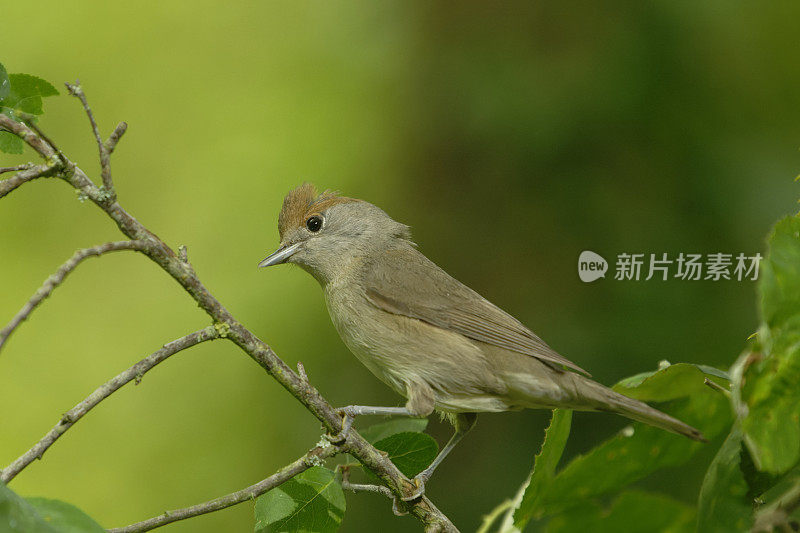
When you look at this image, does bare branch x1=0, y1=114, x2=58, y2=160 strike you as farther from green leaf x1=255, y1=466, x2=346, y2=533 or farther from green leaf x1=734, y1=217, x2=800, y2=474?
green leaf x1=734, y1=217, x2=800, y2=474

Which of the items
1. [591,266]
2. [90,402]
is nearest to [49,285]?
[90,402]

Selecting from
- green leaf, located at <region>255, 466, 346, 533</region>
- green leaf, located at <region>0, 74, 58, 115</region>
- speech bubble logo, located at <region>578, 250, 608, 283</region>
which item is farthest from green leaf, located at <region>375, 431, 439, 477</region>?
speech bubble logo, located at <region>578, 250, 608, 283</region>

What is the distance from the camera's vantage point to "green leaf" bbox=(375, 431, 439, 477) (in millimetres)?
1996

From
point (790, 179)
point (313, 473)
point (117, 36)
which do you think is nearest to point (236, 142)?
point (117, 36)

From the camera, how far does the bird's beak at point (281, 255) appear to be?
2.83 metres

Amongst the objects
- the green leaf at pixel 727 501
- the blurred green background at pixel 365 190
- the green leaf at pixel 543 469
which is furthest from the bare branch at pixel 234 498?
the blurred green background at pixel 365 190

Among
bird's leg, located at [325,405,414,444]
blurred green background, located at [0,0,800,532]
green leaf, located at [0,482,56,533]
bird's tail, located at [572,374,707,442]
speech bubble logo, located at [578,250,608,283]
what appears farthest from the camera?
speech bubble logo, located at [578,250,608,283]

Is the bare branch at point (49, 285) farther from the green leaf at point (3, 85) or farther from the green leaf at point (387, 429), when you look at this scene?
the green leaf at point (387, 429)

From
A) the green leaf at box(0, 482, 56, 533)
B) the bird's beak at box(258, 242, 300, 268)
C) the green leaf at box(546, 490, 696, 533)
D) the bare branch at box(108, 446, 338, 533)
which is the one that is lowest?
the green leaf at box(546, 490, 696, 533)

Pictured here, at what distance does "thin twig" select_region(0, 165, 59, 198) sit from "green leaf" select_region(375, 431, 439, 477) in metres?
1.04

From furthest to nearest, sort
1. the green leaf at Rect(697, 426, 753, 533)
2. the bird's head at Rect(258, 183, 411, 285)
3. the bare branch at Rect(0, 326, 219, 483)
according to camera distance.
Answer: the bird's head at Rect(258, 183, 411, 285)
the green leaf at Rect(697, 426, 753, 533)
the bare branch at Rect(0, 326, 219, 483)

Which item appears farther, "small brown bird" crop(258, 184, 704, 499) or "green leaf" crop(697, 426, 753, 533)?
"small brown bird" crop(258, 184, 704, 499)

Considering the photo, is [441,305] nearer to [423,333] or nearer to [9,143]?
[423,333]

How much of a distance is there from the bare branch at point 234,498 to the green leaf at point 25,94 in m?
0.90
